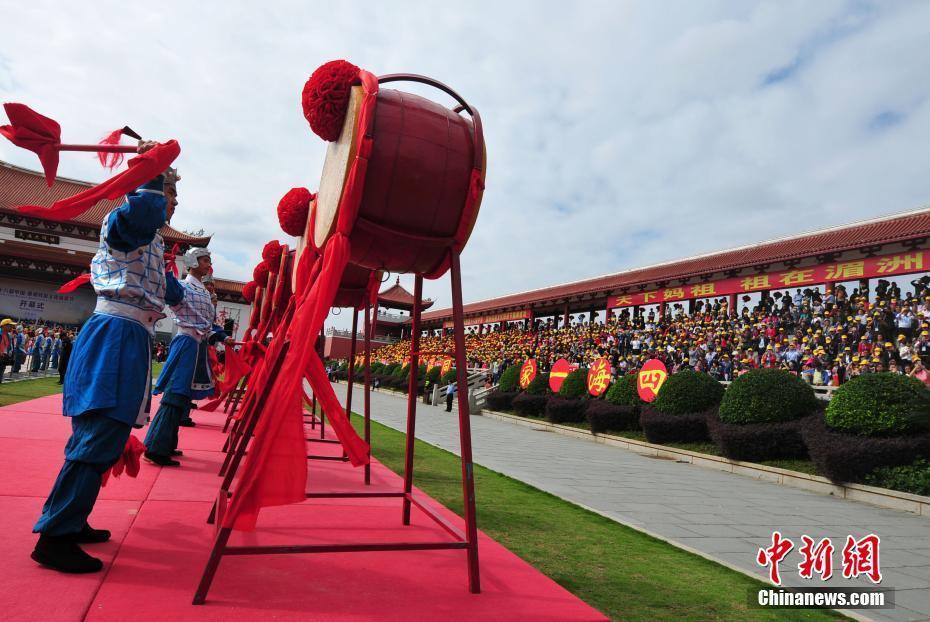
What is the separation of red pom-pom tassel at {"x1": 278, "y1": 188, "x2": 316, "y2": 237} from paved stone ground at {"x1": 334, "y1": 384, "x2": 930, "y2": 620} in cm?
264

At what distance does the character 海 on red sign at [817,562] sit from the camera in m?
3.21

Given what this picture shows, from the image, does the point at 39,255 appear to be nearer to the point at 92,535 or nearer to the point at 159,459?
the point at 159,459

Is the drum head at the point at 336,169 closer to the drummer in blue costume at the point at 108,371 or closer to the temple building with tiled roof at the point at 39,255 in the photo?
the drummer in blue costume at the point at 108,371

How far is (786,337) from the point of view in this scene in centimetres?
1189

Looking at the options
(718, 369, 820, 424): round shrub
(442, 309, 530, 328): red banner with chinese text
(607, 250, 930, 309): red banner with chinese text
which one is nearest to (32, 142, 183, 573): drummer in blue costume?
(718, 369, 820, 424): round shrub

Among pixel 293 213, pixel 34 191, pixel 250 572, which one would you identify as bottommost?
pixel 250 572

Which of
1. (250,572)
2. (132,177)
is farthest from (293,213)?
(250,572)

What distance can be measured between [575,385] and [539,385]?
175cm

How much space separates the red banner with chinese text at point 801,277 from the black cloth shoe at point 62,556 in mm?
13975

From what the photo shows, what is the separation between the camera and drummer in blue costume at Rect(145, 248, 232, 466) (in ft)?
13.8

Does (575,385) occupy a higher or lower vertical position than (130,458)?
higher

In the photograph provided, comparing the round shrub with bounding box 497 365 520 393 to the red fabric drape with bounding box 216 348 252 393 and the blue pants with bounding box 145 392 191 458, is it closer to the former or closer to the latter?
the red fabric drape with bounding box 216 348 252 393

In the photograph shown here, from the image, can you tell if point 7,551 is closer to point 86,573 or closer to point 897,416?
point 86,573

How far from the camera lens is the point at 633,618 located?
2.30 m
